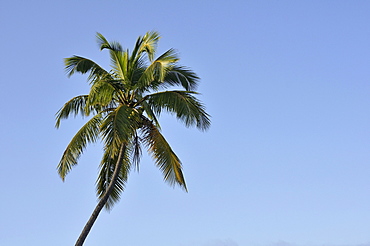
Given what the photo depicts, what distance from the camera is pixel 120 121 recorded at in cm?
1958

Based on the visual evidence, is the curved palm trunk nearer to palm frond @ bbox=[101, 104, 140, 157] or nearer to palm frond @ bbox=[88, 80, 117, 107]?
palm frond @ bbox=[101, 104, 140, 157]

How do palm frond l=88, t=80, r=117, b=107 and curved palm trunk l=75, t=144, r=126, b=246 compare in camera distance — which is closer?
curved palm trunk l=75, t=144, r=126, b=246

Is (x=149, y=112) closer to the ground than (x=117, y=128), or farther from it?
farther from it

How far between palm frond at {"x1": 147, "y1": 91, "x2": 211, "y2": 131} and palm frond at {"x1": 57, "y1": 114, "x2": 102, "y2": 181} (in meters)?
1.95

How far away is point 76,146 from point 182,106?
343 centimetres

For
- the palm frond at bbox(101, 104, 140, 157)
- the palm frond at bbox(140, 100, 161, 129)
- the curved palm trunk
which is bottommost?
the curved palm trunk

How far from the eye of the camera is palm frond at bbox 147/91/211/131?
20547 millimetres

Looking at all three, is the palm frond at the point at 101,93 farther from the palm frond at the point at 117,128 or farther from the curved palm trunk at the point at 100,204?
the curved palm trunk at the point at 100,204

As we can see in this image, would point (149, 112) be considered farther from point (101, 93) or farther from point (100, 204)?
point (100, 204)

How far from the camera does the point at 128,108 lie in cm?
2023

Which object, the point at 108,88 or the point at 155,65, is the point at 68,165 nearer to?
the point at 108,88

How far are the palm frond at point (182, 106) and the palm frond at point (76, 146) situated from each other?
1.95m

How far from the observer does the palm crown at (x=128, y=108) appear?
20328 millimetres

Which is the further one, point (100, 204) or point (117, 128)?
point (100, 204)
